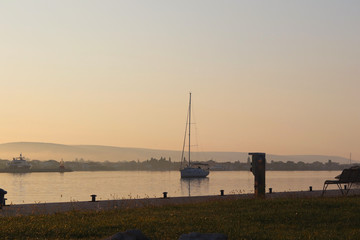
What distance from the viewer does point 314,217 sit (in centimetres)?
1627

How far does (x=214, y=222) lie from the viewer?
1509 cm

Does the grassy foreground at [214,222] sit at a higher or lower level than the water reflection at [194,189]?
higher

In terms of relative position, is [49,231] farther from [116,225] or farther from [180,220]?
[180,220]

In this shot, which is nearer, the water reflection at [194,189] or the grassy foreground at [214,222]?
the grassy foreground at [214,222]

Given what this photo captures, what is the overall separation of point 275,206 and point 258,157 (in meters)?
5.43

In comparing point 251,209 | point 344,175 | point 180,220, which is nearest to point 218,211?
point 251,209

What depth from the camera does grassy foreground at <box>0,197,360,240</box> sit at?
1343cm

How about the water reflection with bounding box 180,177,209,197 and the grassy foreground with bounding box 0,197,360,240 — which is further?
the water reflection with bounding box 180,177,209,197

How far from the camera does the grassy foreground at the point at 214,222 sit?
529 inches

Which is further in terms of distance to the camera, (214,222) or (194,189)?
(194,189)

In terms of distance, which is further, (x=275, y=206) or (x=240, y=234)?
(x=275, y=206)

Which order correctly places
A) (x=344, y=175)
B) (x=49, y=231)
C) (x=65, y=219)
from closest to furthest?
1. (x=49, y=231)
2. (x=65, y=219)
3. (x=344, y=175)

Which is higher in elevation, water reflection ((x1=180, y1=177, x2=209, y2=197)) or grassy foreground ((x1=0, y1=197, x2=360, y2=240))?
grassy foreground ((x1=0, y1=197, x2=360, y2=240))

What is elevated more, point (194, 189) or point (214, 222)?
point (214, 222)
